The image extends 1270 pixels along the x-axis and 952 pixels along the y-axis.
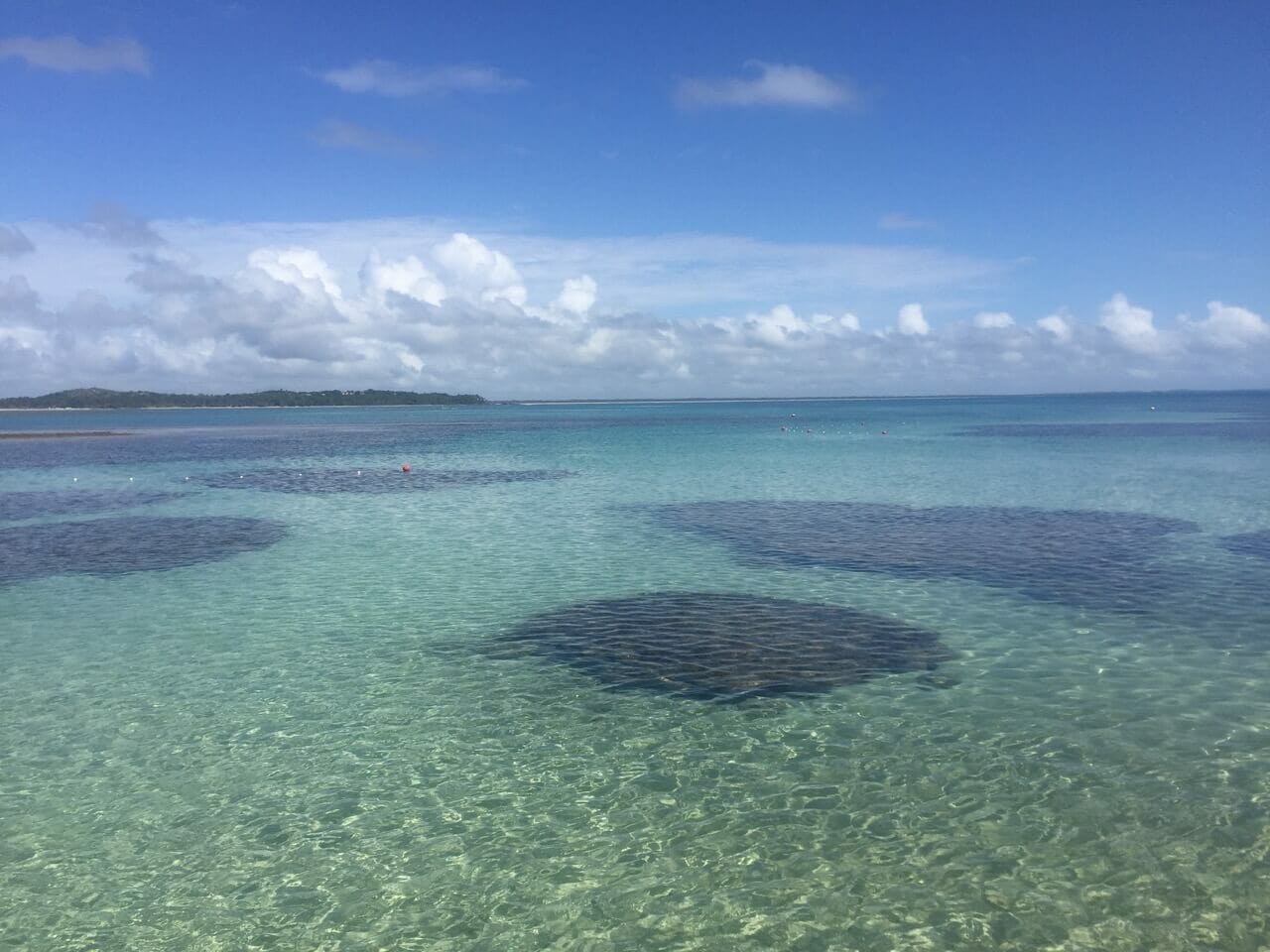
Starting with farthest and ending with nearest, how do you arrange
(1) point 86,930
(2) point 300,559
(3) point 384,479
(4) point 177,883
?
(3) point 384,479 < (2) point 300,559 < (4) point 177,883 < (1) point 86,930

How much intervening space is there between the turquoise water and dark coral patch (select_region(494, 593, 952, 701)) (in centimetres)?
21

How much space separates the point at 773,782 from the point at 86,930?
7769 mm

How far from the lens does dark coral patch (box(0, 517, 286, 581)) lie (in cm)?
2698

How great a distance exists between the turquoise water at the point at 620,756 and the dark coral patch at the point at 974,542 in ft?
0.77

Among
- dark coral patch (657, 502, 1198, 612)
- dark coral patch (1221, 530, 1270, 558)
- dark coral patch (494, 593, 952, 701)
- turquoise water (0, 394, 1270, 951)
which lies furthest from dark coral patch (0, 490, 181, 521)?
dark coral patch (1221, 530, 1270, 558)

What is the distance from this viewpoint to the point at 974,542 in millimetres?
28656

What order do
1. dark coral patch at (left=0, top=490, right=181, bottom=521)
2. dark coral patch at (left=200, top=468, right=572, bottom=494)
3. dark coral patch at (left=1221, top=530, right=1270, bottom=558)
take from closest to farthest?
dark coral patch at (left=1221, top=530, right=1270, bottom=558) < dark coral patch at (left=0, top=490, right=181, bottom=521) < dark coral patch at (left=200, top=468, right=572, bottom=494)

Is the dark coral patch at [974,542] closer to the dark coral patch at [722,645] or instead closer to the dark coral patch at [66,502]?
the dark coral patch at [722,645]

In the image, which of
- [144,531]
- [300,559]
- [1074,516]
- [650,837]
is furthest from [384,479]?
[650,837]

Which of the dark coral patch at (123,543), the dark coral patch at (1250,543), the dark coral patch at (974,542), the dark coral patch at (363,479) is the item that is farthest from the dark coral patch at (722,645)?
the dark coral patch at (363,479)

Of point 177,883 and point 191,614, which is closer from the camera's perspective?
point 177,883

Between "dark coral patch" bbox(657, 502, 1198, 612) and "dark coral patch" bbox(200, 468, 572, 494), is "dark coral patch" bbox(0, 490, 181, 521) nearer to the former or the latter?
"dark coral patch" bbox(200, 468, 572, 494)

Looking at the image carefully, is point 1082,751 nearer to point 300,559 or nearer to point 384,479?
point 300,559

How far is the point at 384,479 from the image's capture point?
53.4 metres
